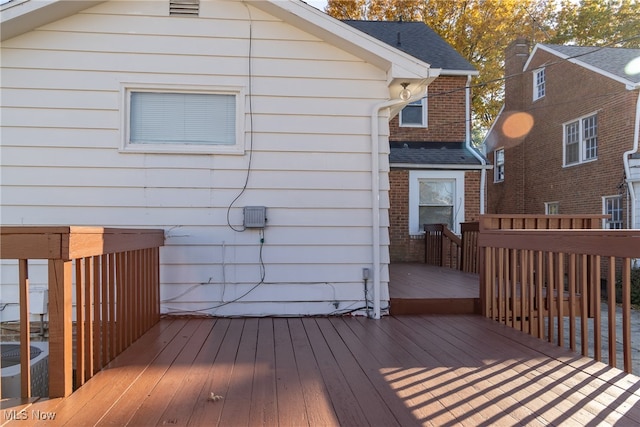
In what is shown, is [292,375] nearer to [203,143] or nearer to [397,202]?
[203,143]

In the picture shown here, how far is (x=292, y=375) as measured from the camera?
2529 mm

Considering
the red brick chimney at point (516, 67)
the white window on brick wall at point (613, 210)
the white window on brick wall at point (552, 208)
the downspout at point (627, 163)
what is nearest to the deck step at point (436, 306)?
the downspout at point (627, 163)

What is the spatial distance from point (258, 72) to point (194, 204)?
1.46 m

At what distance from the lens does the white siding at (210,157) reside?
3883 mm

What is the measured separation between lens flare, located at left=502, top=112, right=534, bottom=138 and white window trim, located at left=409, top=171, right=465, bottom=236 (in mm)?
6793

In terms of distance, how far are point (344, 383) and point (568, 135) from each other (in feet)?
42.0

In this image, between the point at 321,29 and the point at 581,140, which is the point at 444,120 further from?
the point at 321,29

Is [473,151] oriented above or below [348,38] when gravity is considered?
below

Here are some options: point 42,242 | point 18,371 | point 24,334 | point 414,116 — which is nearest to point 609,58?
point 414,116

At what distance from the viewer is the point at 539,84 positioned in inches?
536

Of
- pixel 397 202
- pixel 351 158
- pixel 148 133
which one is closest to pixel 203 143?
pixel 148 133

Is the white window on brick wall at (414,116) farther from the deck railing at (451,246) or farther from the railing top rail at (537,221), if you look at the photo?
the railing top rail at (537,221)

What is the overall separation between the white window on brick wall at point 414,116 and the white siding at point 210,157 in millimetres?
5758

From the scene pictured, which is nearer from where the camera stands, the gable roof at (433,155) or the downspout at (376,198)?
the downspout at (376,198)
